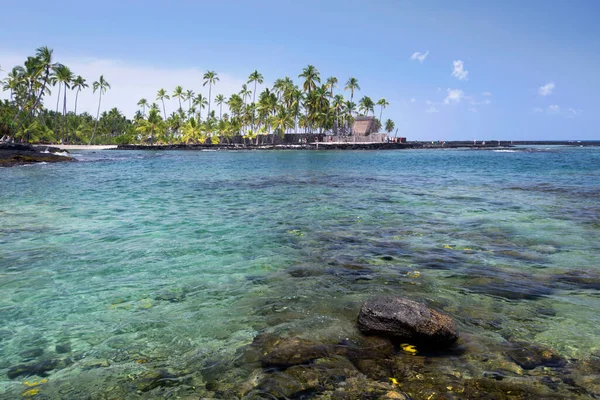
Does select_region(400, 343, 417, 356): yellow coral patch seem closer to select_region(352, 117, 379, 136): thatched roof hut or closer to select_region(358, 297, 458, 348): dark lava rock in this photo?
select_region(358, 297, 458, 348): dark lava rock

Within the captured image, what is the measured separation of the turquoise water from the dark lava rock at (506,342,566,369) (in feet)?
0.42

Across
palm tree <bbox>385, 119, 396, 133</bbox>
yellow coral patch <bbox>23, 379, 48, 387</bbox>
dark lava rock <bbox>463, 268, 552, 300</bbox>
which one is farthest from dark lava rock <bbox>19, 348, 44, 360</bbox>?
palm tree <bbox>385, 119, 396, 133</bbox>

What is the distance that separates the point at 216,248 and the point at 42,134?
103544mm

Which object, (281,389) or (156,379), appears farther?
(156,379)

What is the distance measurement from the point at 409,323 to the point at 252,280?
3399mm

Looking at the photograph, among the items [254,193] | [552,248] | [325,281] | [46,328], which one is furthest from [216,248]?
[254,193]

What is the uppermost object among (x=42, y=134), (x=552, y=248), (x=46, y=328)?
(x=42, y=134)

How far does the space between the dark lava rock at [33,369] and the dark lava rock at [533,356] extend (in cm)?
537

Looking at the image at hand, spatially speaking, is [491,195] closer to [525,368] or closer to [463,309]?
[463,309]

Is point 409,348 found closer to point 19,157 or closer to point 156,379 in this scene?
point 156,379

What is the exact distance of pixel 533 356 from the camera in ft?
14.3

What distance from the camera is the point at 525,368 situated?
411cm

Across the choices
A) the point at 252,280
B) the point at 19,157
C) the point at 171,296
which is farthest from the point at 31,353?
the point at 19,157

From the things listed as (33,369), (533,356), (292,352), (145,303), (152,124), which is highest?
(152,124)
